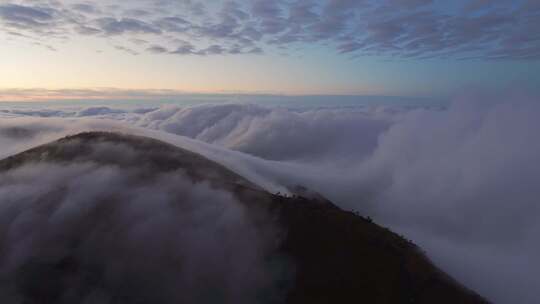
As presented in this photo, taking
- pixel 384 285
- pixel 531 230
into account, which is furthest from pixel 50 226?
pixel 531 230

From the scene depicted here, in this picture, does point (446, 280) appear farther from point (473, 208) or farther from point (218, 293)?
point (473, 208)

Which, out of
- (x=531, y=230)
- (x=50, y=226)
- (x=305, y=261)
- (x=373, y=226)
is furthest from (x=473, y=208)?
(x=50, y=226)

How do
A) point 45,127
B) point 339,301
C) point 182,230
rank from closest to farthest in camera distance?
point 339,301, point 182,230, point 45,127

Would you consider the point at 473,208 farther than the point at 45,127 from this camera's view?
Yes

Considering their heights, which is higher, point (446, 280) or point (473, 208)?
point (446, 280)

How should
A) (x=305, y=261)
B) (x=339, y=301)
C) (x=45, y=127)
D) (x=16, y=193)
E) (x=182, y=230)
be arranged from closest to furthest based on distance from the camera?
(x=339, y=301)
(x=305, y=261)
(x=182, y=230)
(x=16, y=193)
(x=45, y=127)

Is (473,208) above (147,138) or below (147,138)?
below

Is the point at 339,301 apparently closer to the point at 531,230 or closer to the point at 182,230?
the point at 182,230

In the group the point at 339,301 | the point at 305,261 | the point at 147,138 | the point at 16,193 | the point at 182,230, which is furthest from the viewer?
the point at 147,138

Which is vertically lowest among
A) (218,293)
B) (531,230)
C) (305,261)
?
(531,230)
